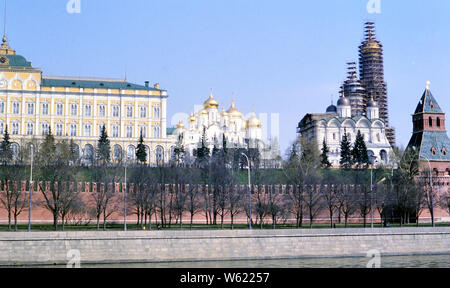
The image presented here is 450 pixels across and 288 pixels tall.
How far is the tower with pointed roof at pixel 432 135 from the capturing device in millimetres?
55438

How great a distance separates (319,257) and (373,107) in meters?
59.2

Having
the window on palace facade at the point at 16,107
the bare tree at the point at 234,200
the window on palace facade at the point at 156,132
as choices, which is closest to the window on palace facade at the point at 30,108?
the window on palace facade at the point at 16,107

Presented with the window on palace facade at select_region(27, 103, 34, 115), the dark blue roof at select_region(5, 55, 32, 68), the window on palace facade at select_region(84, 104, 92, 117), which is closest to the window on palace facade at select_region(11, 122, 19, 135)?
the window on palace facade at select_region(27, 103, 34, 115)

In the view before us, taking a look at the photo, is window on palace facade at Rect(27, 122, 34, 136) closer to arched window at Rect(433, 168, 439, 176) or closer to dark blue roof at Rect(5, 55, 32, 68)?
dark blue roof at Rect(5, 55, 32, 68)

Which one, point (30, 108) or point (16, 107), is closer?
point (16, 107)

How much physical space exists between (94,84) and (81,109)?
3.91 m

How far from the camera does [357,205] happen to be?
4734 cm

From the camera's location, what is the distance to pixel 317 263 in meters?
31.6

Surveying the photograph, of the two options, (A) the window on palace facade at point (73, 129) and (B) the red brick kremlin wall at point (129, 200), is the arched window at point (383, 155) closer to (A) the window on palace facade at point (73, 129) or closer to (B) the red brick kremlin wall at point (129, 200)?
(B) the red brick kremlin wall at point (129, 200)

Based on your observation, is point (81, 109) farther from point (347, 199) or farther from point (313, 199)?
point (347, 199)

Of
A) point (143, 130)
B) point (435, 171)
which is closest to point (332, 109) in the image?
point (143, 130)

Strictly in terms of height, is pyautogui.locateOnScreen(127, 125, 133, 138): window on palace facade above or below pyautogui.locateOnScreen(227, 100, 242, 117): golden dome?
below

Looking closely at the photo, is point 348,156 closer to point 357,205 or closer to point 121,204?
point 357,205

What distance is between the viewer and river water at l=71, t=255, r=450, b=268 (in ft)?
99.5
